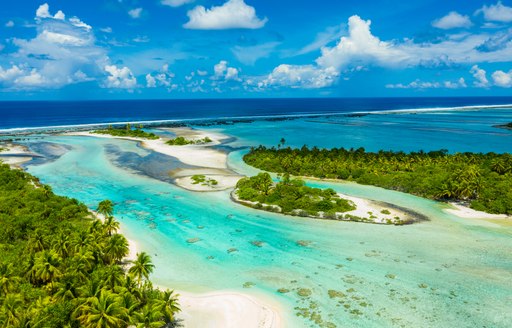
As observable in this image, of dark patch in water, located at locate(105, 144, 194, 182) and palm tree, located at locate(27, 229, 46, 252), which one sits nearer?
palm tree, located at locate(27, 229, 46, 252)

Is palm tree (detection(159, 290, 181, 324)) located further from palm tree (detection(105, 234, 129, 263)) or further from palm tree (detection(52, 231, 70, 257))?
palm tree (detection(52, 231, 70, 257))

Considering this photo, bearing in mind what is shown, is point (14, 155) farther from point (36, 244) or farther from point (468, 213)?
point (468, 213)

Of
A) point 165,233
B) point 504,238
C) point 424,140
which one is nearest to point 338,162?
point 504,238

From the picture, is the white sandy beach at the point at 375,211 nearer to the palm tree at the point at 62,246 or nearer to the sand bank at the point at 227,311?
the sand bank at the point at 227,311

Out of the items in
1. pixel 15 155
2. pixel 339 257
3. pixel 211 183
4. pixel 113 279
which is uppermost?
pixel 15 155

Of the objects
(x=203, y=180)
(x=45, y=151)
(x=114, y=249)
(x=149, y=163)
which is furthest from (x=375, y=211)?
(x=45, y=151)

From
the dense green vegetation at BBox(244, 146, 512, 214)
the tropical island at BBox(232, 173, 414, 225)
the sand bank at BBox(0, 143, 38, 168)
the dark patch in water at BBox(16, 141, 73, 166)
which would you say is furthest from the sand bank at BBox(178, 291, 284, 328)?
the dark patch in water at BBox(16, 141, 73, 166)

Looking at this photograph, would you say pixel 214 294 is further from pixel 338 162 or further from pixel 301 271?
pixel 338 162
